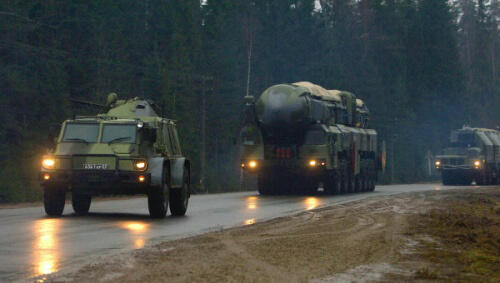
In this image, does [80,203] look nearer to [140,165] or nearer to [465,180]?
[140,165]

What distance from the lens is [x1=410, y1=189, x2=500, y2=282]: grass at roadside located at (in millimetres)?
10727

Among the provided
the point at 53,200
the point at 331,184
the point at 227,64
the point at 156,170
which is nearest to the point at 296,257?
the point at 156,170

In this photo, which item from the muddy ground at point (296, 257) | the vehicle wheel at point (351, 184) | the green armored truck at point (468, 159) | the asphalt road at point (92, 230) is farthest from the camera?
the green armored truck at point (468, 159)

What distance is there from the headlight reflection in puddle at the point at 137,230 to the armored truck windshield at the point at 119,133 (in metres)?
2.04

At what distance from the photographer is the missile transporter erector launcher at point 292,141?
33531 millimetres

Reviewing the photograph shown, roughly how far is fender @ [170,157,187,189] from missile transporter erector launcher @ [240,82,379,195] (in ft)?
42.6

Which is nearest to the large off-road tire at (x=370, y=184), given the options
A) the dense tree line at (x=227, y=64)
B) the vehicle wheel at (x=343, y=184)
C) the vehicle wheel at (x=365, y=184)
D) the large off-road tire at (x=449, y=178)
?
the vehicle wheel at (x=365, y=184)

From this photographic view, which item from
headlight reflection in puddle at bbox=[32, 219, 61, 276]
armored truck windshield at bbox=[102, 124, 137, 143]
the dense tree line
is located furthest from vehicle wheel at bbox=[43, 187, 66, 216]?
the dense tree line

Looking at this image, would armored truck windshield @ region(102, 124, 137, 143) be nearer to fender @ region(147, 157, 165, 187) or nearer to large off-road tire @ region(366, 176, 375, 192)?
fender @ region(147, 157, 165, 187)

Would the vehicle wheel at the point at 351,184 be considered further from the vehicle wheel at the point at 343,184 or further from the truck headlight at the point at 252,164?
the truck headlight at the point at 252,164

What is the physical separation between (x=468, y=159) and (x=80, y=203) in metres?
36.3

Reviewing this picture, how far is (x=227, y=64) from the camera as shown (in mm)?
68562

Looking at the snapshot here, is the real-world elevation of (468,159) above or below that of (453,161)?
above

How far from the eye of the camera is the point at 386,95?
9175 cm
